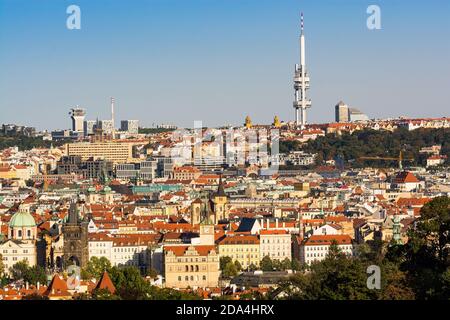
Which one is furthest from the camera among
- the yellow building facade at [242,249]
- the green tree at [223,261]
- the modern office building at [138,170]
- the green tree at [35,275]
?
the modern office building at [138,170]

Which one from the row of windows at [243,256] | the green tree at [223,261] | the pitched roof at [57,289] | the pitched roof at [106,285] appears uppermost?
the pitched roof at [106,285]

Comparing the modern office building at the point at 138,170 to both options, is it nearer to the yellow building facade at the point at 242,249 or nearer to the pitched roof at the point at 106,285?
the yellow building facade at the point at 242,249

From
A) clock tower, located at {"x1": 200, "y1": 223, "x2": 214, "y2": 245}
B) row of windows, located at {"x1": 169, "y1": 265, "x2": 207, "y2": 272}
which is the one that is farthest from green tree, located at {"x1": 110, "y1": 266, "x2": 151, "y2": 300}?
clock tower, located at {"x1": 200, "y1": 223, "x2": 214, "y2": 245}

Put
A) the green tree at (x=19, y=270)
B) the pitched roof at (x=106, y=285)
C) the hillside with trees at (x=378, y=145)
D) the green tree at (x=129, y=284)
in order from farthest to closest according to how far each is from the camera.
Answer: the hillside with trees at (x=378, y=145)
the green tree at (x=19, y=270)
the pitched roof at (x=106, y=285)
the green tree at (x=129, y=284)

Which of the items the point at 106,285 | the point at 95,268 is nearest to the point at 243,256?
the point at 95,268

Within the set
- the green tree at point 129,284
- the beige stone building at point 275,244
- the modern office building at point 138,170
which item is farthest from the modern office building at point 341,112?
the green tree at point 129,284
